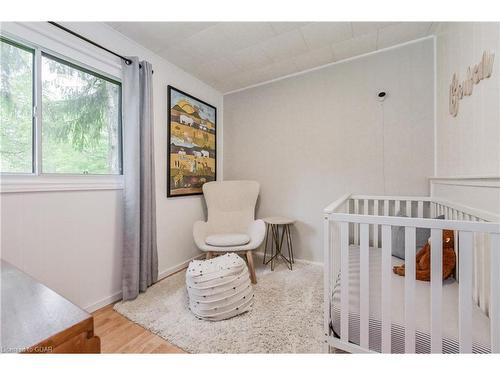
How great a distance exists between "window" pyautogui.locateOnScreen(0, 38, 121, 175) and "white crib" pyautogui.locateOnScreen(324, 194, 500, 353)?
182cm

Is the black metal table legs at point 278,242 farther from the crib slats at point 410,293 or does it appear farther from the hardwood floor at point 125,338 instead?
the crib slats at point 410,293

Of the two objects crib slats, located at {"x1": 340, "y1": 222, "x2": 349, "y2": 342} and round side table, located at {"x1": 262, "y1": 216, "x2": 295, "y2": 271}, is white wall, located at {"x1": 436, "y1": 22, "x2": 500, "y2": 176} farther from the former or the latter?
round side table, located at {"x1": 262, "y1": 216, "x2": 295, "y2": 271}

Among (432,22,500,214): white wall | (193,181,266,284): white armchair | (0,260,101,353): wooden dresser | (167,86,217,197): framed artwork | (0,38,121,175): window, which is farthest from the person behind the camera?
(193,181,266,284): white armchair

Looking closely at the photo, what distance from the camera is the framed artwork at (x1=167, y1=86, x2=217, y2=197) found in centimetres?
234

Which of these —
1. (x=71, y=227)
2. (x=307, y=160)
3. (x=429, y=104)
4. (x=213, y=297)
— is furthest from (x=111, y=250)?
(x=429, y=104)

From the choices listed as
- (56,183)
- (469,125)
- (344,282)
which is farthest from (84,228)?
(469,125)

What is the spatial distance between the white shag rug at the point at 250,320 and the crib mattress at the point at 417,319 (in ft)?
1.07

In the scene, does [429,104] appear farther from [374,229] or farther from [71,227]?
[71,227]

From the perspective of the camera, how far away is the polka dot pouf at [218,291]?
4.93ft

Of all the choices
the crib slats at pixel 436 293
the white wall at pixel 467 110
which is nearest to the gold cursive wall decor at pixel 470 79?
the white wall at pixel 467 110

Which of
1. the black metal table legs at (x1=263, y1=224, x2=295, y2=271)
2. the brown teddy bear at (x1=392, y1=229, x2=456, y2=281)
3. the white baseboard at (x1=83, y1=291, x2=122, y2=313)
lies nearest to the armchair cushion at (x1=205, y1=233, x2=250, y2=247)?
the black metal table legs at (x1=263, y1=224, x2=295, y2=271)

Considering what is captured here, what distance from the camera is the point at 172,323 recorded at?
1.48 meters
